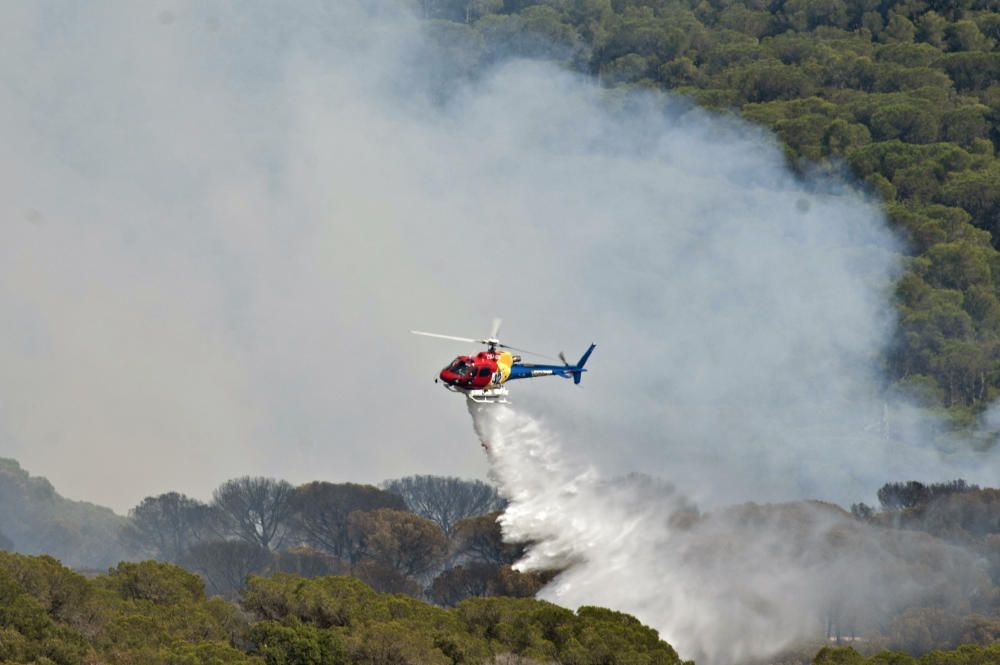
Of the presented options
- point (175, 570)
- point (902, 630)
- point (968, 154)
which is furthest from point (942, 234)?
point (175, 570)

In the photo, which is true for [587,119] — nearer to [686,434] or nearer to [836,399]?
[836,399]

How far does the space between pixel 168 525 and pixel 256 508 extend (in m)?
7.70

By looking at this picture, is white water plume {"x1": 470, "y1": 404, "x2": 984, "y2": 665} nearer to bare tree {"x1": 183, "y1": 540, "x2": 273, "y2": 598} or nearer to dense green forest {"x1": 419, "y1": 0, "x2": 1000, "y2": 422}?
dense green forest {"x1": 419, "y1": 0, "x2": 1000, "y2": 422}

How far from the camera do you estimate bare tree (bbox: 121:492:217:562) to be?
126938 mm

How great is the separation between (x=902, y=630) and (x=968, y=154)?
79.3 metres

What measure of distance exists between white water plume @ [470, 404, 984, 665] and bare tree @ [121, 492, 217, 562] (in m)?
49.5

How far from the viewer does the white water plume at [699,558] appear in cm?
7300

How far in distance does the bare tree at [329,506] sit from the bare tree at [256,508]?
56.9 inches

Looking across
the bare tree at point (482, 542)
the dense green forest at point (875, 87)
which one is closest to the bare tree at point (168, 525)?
the bare tree at point (482, 542)

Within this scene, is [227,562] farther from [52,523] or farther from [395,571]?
[52,523]

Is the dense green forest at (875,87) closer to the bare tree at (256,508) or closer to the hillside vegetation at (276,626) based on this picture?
the bare tree at (256,508)

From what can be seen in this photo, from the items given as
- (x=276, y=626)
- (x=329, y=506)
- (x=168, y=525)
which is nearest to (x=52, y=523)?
(x=168, y=525)

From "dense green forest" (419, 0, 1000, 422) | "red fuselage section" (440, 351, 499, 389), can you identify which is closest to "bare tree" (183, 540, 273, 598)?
"dense green forest" (419, 0, 1000, 422)

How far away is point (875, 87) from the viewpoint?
551 feet
